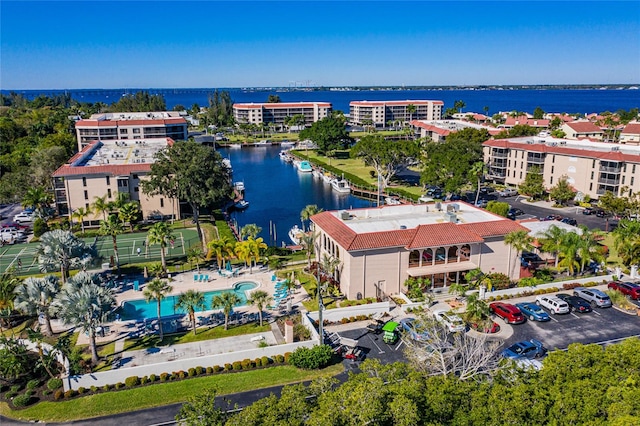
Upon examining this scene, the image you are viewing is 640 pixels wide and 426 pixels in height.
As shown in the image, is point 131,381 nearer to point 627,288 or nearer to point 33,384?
point 33,384

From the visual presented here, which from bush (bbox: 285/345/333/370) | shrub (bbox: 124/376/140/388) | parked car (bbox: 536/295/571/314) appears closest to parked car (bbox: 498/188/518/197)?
parked car (bbox: 536/295/571/314)

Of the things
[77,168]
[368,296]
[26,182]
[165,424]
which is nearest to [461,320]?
[368,296]

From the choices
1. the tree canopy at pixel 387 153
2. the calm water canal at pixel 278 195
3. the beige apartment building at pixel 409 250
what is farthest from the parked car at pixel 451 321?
the tree canopy at pixel 387 153

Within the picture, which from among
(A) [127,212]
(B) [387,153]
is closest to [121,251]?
(A) [127,212]

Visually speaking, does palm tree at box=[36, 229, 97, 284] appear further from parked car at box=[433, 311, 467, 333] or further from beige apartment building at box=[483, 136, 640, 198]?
beige apartment building at box=[483, 136, 640, 198]

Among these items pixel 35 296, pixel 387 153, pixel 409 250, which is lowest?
pixel 35 296

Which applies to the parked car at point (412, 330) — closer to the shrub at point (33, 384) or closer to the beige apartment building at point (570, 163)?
the shrub at point (33, 384)
